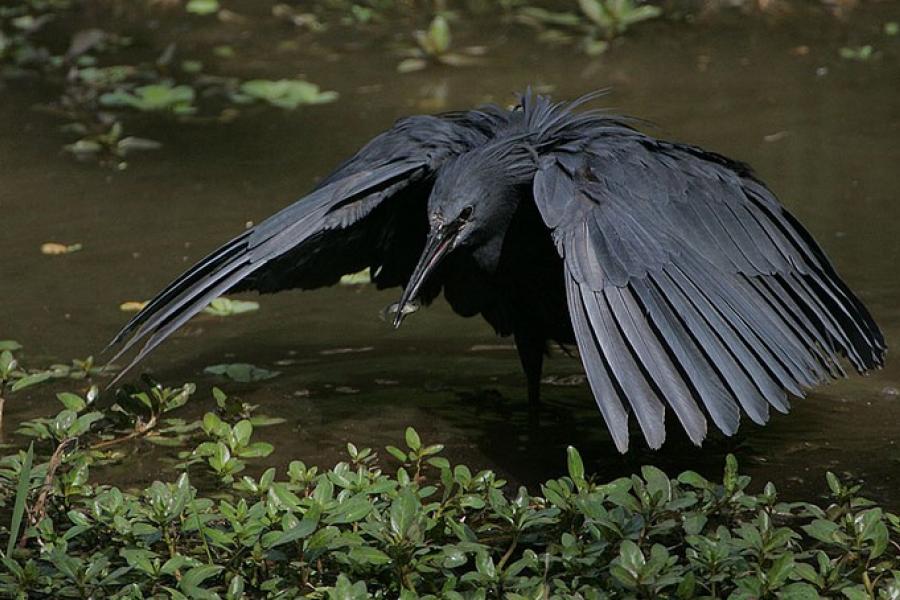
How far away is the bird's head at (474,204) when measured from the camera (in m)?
4.04

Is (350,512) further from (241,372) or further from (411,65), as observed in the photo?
(411,65)

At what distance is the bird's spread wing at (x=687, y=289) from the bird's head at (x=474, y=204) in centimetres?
16

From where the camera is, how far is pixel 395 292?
5672 mm

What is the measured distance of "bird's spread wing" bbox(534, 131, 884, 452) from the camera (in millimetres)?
3385

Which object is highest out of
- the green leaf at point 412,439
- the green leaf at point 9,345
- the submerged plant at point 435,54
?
the submerged plant at point 435,54

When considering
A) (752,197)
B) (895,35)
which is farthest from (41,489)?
(895,35)

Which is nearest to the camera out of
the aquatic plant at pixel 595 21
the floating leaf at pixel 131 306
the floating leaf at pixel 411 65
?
the floating leaf at pixel 131 306

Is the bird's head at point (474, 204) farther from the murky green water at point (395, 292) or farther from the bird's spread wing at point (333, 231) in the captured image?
the murky green water at point (395, 292)

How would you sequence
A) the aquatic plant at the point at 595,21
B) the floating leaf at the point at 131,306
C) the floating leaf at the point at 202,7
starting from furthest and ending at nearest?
the floating leaf at the point at 202,7 < the aquatic plant at the point at 595,21 < the floating leaf at the point at 131,306

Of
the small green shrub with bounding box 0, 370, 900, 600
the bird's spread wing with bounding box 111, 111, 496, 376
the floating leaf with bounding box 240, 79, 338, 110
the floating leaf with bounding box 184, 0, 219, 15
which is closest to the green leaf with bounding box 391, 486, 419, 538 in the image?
the small green shrub with bounding box 0, 370, 900, 600

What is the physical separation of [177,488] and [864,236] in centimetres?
342

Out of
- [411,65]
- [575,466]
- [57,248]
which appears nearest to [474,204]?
[575,466]

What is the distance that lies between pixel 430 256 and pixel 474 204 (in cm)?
20

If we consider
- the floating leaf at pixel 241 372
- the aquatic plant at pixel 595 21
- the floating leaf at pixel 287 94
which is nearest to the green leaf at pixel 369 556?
the floating leaf at pixel 241 372
